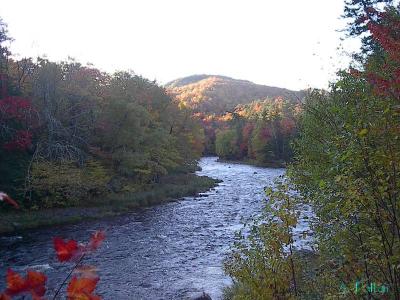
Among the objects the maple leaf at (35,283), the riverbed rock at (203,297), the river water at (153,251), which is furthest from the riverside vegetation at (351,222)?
the river water at (153,251)

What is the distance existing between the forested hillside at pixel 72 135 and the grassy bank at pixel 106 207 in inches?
34.5

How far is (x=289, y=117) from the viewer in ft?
261

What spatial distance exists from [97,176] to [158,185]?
764cm

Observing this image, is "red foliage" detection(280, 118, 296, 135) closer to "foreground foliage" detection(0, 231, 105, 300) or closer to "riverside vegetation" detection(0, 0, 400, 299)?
"riverside vegetation" detection(0, 0, 400, 299)

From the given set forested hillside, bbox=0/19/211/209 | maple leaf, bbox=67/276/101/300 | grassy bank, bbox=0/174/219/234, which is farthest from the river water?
maple leaf, bbox=67/276/101/300

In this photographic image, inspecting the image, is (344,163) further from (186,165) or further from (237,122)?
(237,122)

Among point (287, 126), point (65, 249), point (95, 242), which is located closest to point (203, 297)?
point (95, 242)

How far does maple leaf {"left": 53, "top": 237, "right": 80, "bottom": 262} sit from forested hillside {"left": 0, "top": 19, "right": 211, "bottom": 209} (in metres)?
25.3

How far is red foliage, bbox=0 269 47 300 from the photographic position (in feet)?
7.06

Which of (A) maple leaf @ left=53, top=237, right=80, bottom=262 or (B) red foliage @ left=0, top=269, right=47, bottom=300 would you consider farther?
(A) maple leaf @ left=53, top=237, right=80, bottom=262

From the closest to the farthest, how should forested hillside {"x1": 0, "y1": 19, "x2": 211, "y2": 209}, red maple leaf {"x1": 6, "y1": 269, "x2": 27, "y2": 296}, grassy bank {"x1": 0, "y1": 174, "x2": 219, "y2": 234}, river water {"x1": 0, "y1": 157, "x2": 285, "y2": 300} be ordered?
1. red maple leaf {"x1": 6, "y1": 269, "x2": 27, "y2": 296}
2. river water {"x1": 0, "y1": 157, "x2": 285, "y2": 300}
3. grassy bank {"x1": 0, "y1": 174, "x2": 219, "y2": 234}
4. forested hillside {"x1": 0, "y1": 19, "x2": 211, "y2": 209}

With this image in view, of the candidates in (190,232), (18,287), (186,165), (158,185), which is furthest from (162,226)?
(186,165)

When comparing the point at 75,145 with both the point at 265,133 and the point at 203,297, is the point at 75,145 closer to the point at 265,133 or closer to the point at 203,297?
the point at 203,297

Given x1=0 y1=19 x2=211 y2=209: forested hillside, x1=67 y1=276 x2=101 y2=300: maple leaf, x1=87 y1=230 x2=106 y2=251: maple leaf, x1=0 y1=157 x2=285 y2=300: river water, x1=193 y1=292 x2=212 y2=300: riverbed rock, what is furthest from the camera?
x1=0 y1=19 x2=211 y2=209: forested hillside
